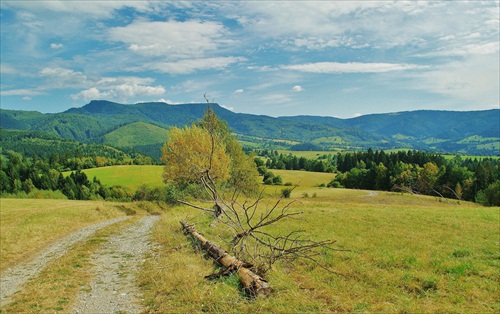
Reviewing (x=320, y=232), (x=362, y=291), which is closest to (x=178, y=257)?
(x=362, y=291)

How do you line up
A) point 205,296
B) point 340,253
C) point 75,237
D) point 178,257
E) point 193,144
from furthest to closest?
1. point 193,144
2. point 75,237
3. point 340,253
4. point 178,257
5. point 205,296

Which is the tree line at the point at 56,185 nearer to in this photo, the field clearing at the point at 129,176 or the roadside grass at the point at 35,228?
the field clearing at the point at 129,176

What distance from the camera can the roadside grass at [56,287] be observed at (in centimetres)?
988

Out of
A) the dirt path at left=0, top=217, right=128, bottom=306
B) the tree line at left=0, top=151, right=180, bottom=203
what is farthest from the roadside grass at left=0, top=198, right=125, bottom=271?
the tree line at left=0, top=151, right=180, bottom=203

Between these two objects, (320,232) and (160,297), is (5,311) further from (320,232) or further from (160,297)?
(320,232)

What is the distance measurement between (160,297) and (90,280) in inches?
171

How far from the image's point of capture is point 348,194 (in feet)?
252

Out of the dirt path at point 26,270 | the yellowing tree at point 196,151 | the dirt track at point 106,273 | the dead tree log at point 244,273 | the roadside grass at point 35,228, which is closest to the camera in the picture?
the dead tree log at point 244,273

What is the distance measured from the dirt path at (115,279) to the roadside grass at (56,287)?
375 mm

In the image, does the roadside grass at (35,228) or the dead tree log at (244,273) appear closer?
the dead tree log at (244,273)

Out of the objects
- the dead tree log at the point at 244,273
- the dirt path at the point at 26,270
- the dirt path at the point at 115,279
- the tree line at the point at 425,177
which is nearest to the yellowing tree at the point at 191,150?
the dirt path at the point at 26,270

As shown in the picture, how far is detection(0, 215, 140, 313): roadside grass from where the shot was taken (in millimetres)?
9875

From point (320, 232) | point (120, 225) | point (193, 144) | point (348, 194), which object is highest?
point (193, 144)

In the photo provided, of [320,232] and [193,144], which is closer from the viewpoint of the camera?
[320,232]
